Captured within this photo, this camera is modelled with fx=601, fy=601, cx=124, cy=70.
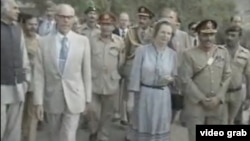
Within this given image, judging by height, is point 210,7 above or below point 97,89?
above

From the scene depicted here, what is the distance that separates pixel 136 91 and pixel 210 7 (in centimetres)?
787

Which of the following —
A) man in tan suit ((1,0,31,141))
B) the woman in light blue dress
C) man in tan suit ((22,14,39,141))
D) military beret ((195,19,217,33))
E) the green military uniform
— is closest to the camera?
man in tan suit ((1,0,31,141))

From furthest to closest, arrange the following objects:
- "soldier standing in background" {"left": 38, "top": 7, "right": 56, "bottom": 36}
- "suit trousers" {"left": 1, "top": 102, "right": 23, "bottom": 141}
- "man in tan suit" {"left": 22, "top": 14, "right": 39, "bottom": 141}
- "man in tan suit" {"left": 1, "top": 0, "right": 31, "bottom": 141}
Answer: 1. "soldier standing in background" {"left": 38, "top": 7, "right": 56, "bottom": 36}
2. "man in tan suit" {"left": 22, "top": 14, "right": 39, "bottom": 141}
3. "suit trousers" {"left": 1, "top": 102, "right": 23, "bottom": 141}
4. "man in tan suit" {"left": 1, "top": 0, "right": 31, "bottom": 141}

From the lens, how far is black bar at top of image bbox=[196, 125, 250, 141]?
5211 millimetres

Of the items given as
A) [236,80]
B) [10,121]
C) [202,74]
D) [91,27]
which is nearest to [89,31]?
[91,27]

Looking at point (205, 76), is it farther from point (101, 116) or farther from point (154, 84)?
point (101, 116)

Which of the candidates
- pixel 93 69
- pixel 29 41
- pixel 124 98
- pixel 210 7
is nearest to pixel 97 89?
pixel 93 69

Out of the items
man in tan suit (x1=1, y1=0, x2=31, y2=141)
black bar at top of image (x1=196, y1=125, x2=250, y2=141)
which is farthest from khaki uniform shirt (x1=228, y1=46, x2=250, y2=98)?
man in tan suit (x1=1, y1=0, x2=31, y2=141)

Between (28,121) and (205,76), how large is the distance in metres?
1.78

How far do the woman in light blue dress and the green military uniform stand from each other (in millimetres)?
1059

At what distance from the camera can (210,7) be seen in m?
13.0

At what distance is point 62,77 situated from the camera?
5301 millimetres

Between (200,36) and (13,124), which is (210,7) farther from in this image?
(13,124)

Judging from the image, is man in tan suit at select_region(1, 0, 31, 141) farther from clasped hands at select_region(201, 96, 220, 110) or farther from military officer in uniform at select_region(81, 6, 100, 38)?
military officer in uniform at select_region(81, 6, 100, 38)
